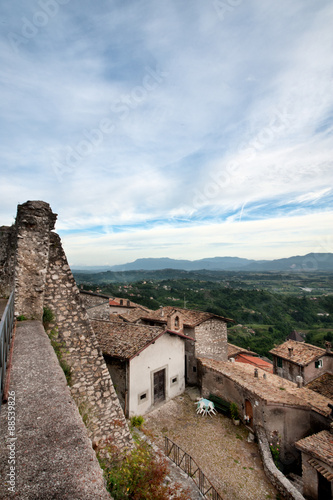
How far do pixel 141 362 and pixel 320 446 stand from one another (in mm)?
8931

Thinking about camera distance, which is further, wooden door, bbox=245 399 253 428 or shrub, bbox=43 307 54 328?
wooden door, bbox=245 399 253 428

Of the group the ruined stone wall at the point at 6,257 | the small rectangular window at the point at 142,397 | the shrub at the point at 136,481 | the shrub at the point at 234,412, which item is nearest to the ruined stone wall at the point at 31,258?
the ruined stone wall at the point at 6,257

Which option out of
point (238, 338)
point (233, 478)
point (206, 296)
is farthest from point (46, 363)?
point (206, 296)

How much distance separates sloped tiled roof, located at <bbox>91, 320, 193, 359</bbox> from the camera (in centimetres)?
1322

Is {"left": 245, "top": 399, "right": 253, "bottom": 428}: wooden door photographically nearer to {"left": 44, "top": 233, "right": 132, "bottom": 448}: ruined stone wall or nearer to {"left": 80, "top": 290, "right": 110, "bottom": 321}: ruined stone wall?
{"left": 44, "top": 233, "right": 132, "bottom": 448}: ruined stone wall

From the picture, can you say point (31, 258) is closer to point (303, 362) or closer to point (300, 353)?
point (303, 362)

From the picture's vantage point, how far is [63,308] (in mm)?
6941

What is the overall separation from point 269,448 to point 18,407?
43.8ft

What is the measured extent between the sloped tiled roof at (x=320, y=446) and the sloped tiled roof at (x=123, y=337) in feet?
26.1

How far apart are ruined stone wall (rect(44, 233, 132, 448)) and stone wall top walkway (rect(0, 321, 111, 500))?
7.64 ft

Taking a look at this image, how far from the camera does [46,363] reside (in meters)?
4.52

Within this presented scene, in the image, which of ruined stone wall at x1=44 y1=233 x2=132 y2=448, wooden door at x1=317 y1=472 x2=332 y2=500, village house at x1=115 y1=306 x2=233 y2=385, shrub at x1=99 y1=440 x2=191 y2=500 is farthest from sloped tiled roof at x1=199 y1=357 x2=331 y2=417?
shrub at x1=99 y1=440 x2=191 y2=500

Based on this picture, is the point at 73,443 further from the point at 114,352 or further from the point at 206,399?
the point at 206,399

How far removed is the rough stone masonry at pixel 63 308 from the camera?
20.3ft
